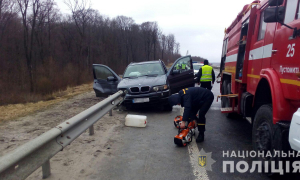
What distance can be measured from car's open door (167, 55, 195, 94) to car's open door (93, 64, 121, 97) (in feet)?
7.09

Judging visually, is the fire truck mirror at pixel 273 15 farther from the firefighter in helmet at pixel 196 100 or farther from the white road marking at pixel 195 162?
the white road marking at pixel 195 162

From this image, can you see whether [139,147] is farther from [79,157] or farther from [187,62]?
[187,62]

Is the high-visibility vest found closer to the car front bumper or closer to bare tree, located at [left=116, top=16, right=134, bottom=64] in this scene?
the car front bumper

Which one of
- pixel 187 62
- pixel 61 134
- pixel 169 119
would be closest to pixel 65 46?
pixel 187 62

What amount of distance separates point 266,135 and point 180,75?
6.00 metres

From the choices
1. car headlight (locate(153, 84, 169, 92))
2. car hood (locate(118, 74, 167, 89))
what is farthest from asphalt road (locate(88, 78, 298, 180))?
car hood (locate(118, 74, 167, 89))

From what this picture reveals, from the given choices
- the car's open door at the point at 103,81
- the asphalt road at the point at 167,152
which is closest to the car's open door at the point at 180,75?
the car's open door at the point at 103,81

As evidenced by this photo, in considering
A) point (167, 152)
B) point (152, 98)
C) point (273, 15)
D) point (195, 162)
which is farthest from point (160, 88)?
point (273, 15)

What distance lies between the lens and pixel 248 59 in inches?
193

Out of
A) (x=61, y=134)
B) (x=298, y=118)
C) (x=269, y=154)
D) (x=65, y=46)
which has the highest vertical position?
(x=65, y=46)

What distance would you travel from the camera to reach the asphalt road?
3.47m

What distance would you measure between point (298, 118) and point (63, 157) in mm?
3556

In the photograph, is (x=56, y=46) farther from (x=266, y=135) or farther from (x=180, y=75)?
(x=266, y=135)

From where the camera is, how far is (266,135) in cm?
327
